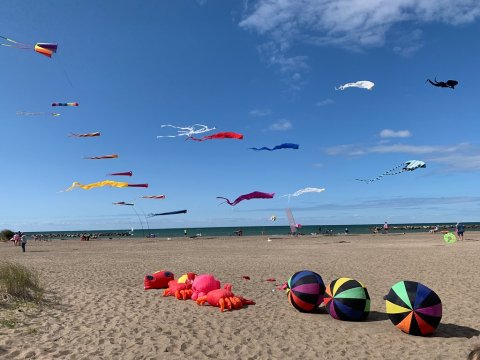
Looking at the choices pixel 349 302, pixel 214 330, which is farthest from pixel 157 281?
pixel 349 302

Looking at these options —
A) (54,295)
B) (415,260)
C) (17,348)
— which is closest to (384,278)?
(415,260)

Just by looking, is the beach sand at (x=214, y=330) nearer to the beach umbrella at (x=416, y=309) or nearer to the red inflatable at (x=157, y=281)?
the beach umbrella at (x=416, y=309)

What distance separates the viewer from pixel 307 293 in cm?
941

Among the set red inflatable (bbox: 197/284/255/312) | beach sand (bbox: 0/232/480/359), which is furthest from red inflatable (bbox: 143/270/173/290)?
red inflatable (bbox: 197/284/255/312)

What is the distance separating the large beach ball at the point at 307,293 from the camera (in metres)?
9.43

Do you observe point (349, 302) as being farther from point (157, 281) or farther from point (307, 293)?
point (157, 281)

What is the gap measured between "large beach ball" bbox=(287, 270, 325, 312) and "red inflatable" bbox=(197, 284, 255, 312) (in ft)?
4.76

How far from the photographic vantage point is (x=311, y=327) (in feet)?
27.6

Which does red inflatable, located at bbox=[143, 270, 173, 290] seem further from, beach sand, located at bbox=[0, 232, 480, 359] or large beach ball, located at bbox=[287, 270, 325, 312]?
large beach ball, located at bbox=[287, 270, 325, 312]

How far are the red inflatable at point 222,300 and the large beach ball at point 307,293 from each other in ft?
4.76

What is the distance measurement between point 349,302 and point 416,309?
1.52 meters

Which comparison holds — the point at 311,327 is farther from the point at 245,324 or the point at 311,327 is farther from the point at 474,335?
the point at 474,335

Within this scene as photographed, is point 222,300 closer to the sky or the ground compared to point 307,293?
closer to the ground

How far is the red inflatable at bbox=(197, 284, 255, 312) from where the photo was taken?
9.91 m
